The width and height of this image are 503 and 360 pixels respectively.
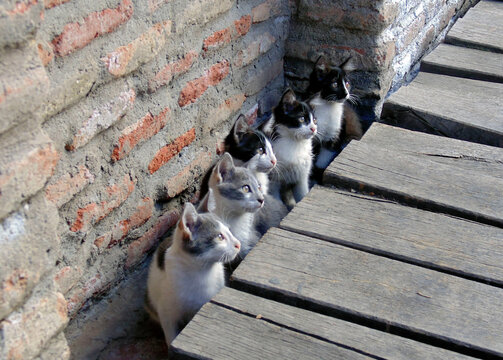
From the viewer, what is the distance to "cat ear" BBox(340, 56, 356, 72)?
355 centimetres

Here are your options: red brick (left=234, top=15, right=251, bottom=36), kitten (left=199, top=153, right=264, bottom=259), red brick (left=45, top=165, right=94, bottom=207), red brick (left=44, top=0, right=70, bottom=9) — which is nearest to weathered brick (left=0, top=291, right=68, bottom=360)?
red brick (left=45, top=165, right=94, bottom=207)

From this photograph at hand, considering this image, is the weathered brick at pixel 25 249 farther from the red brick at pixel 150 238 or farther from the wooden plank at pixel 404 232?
the red brick at pixel 150 238

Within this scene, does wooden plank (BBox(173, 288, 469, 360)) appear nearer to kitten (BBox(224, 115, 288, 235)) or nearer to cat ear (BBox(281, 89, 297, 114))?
kitten (BBox(224, 115, 288, 235))

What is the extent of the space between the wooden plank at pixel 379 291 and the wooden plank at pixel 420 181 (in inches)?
14.4

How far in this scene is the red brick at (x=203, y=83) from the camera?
2764 millimetres

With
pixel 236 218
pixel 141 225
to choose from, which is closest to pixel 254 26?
pixel 236 218

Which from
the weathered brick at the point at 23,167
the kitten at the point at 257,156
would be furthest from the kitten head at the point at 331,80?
the weathered brick at the point at 23,167

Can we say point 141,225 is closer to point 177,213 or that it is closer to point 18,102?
point 177,213

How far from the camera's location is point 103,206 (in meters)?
2.36

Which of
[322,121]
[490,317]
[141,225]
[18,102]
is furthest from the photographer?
[322,121]

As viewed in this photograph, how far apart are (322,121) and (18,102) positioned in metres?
2.70

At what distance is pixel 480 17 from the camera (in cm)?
387

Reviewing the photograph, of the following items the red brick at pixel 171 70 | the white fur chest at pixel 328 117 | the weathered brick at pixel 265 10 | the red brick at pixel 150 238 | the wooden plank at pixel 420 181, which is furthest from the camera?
the white fur chest at pixel 328 117

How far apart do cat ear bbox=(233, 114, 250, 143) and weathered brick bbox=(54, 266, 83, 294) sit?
1.12 meters
